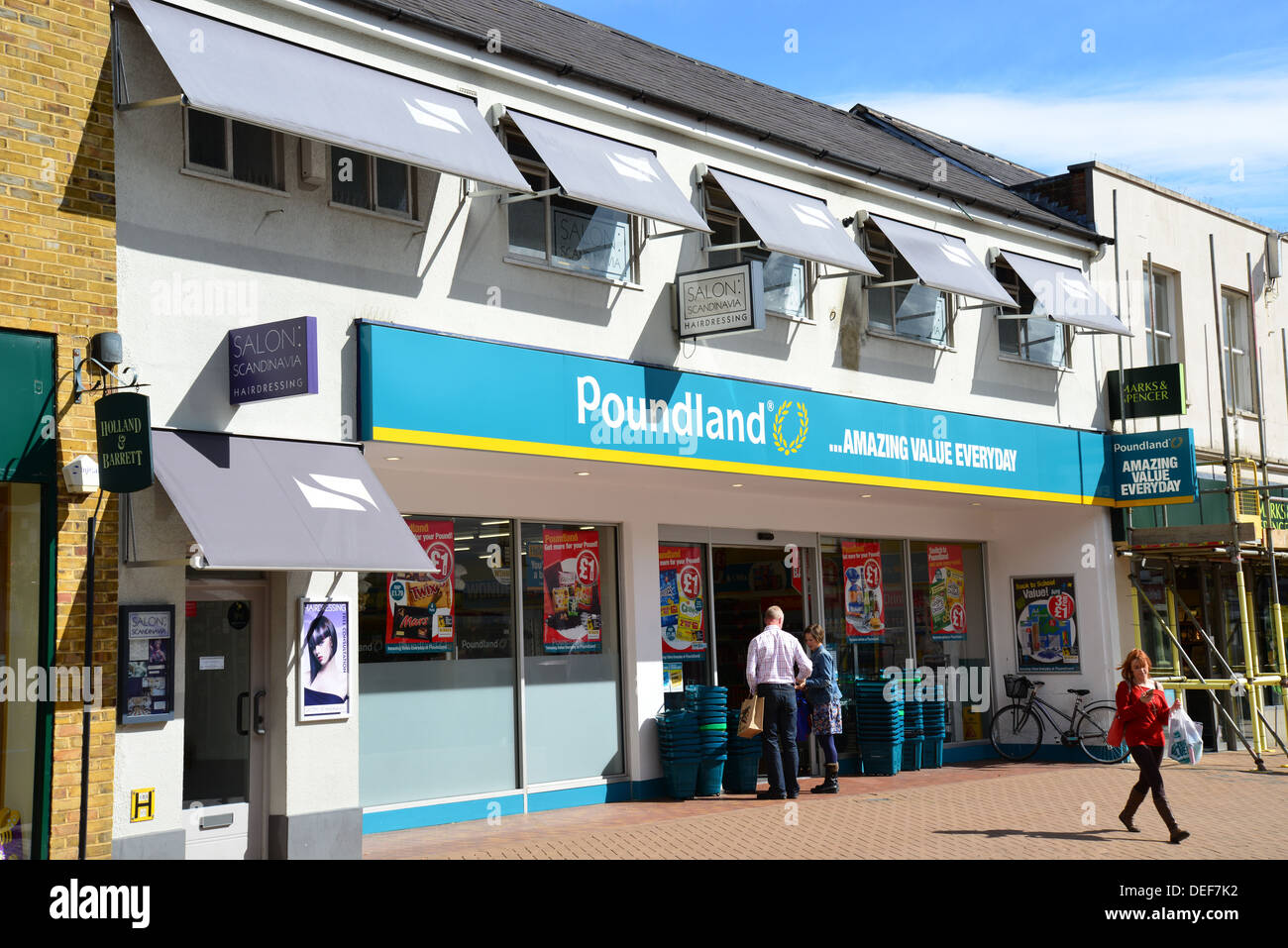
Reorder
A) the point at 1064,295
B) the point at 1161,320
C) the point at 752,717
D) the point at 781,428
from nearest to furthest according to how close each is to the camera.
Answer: the point at 752,717 → the point at 781,428 → the point at 1064,295 → the point at 1161,320

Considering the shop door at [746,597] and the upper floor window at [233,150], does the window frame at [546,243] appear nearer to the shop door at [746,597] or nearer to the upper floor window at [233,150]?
the upper floor window at [233,150]

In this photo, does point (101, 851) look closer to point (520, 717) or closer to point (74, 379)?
point (74, 379)

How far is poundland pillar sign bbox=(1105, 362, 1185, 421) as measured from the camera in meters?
18.8

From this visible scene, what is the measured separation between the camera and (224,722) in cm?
1019

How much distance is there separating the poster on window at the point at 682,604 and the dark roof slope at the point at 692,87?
4.63 m

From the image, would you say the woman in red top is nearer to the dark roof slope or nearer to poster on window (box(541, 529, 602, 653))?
poster on window (box(541, 529, 602, 653))

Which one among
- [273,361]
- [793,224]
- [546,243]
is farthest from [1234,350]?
[273,361]

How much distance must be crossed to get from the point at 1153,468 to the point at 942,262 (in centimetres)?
505

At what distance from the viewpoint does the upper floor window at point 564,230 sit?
1232 centimetres

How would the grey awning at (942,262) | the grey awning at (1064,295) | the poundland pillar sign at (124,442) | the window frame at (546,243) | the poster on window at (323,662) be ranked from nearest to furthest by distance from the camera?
the poundland pillar sign at (124,442), the poster on window at (323,662), the window frame at (546,243), the grey awning at (942,262), the grey awning at (1064,295)

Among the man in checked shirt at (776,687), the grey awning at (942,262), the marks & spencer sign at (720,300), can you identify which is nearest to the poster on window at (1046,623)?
the grey awning at (942,262)

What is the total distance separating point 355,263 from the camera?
425 inches

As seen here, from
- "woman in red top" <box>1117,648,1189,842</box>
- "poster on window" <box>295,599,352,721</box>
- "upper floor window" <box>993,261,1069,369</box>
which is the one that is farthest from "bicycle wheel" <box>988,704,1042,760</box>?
"poster on window" <box>295,599,352,721</box>

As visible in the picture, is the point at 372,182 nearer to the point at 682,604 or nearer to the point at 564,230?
the point at 564,230
